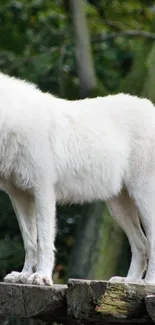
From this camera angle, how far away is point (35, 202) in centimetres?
715

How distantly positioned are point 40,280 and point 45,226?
536 mm

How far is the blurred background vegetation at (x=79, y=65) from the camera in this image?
10766mm

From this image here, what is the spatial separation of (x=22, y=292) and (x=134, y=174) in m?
2.18

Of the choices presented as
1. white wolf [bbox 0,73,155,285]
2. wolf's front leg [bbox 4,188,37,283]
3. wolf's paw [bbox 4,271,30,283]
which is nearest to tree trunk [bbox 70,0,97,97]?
white wolf [bbox 0,73,155,285]

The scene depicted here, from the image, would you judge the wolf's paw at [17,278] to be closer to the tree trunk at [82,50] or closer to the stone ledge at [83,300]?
the stone ledge at [83,300]

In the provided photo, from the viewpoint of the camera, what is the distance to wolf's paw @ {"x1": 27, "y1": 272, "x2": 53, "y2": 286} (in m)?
6.68

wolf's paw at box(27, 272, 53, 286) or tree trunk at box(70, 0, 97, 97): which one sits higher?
tree trunk at box(70, 0, 97, 97)

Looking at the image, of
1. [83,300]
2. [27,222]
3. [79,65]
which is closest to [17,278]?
[27,222]

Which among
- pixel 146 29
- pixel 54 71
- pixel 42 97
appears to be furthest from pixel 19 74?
pixel 42 97

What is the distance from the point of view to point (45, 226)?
7070mm

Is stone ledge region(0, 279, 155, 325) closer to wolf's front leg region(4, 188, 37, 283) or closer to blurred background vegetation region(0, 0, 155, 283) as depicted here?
wolf's front leg region(4, 188, 37, 283)

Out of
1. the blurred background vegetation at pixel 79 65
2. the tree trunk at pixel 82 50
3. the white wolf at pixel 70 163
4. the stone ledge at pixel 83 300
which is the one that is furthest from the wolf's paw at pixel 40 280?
the tree trunk at pixel 82 50

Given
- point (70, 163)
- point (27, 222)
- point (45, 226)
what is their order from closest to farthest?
point (45, 226), point (70, 163), point (27, 222)

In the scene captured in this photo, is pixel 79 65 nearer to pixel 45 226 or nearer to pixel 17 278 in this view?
pixel 45 226
